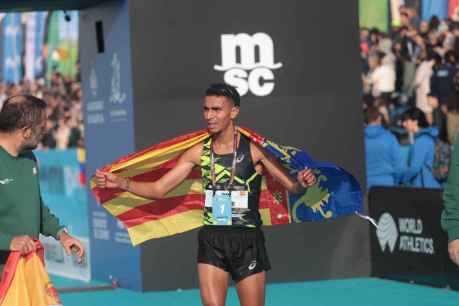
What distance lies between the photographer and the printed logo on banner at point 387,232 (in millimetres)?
14211

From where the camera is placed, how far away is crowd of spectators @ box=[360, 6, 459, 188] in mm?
16938

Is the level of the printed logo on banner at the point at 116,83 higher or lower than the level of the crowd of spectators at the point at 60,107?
higher

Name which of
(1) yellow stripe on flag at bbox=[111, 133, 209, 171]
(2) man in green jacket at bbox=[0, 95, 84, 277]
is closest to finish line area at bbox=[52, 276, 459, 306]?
(1) yellow stripe on flag at bbox=[111, 133, 209, 171]

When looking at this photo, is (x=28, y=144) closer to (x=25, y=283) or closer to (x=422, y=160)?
(x=25, y=283)

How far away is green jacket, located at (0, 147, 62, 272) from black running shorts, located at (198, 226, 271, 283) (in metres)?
1.88

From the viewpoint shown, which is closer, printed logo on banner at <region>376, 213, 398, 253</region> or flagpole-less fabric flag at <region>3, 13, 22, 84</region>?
printed logo on banner at <region>376, 213, 398, 253</region>

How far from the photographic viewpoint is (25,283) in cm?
682

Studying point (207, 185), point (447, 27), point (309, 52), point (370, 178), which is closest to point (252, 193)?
point (207, 185)

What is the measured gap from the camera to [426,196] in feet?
44.3

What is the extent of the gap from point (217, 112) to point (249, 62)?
5687 mm

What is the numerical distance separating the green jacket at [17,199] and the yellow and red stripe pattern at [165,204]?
2.24m

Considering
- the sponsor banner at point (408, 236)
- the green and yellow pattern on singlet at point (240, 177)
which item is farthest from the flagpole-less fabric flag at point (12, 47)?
the green and yellow pattern on singlet at point (240, 177)

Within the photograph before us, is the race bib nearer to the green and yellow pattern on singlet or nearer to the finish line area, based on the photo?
the green and yellow pattern on singlet

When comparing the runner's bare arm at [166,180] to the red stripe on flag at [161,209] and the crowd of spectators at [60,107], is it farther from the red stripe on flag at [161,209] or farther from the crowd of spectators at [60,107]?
the crowd of spectators at [60,107]
